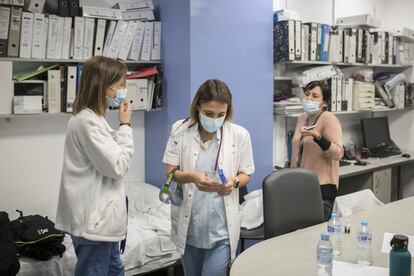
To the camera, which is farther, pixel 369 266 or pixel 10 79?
pixel 10 79

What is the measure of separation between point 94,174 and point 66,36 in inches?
57.9

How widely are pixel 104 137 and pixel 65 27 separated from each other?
144 cm

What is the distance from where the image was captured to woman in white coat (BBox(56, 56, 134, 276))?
6.18ft

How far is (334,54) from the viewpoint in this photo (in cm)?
422

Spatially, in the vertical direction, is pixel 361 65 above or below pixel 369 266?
above

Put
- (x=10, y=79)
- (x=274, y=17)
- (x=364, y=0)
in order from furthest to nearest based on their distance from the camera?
(x=364, y=0)
(x=274, y=17)
(x=10, y=79)

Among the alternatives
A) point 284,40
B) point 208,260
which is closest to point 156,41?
point 284,40

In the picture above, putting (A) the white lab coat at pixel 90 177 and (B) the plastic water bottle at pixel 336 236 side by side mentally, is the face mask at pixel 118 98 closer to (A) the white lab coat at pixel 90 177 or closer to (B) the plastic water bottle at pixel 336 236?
(A) the white lab coat at pixel 90 177

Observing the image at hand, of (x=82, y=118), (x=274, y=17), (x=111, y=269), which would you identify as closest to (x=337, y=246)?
(x=111, y=269)

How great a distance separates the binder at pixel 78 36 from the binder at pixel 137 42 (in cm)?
39

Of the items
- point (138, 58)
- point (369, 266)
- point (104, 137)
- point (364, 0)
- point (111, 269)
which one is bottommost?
point (111, 269)

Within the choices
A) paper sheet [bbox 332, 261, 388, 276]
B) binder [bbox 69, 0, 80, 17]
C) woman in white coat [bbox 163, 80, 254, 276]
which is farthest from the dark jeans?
binder [bbox 69, 0, 80, 17]

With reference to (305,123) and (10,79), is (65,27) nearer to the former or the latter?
(10,79)

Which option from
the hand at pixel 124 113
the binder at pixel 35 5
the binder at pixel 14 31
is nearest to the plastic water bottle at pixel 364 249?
the hand at pixel 124 113
